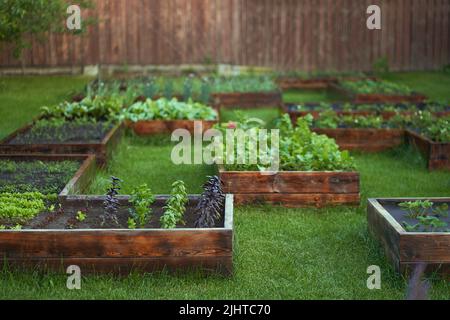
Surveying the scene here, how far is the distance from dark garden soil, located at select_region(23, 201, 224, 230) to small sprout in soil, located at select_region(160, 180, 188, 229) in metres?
0.07

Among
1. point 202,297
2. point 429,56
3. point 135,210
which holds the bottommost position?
point 202,297

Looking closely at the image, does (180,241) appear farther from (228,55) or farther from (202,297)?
(228,55)

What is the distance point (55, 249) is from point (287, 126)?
150 inches

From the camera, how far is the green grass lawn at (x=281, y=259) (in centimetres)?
430

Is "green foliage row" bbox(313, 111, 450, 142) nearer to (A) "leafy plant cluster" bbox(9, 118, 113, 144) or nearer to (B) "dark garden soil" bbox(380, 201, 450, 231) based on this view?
(A) "leafy plant cluster" bbox(9, 118, 113, 144)

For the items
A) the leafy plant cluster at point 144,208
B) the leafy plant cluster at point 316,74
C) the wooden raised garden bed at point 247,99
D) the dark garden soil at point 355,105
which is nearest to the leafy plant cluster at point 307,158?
the leafy plant cluster at point 144,208

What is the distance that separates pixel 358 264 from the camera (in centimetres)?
484

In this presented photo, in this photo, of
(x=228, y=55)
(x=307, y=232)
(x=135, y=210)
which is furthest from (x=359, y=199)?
(x=228, y=55)

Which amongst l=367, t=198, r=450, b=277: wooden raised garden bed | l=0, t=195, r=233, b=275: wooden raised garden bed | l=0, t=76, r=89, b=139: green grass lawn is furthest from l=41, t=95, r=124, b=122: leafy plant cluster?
l=367, t=198, r=450, b=277: wooden raised garden bed

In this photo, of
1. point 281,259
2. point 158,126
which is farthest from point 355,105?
point 281,259

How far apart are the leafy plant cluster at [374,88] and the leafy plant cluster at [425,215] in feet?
21.3

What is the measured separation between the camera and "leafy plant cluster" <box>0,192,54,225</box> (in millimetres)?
4988

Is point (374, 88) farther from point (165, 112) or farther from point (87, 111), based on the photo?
point (87, 111)

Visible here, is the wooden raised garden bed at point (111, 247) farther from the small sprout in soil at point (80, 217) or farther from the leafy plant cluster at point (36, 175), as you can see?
the leafy plant cluster at point (36, 175)
